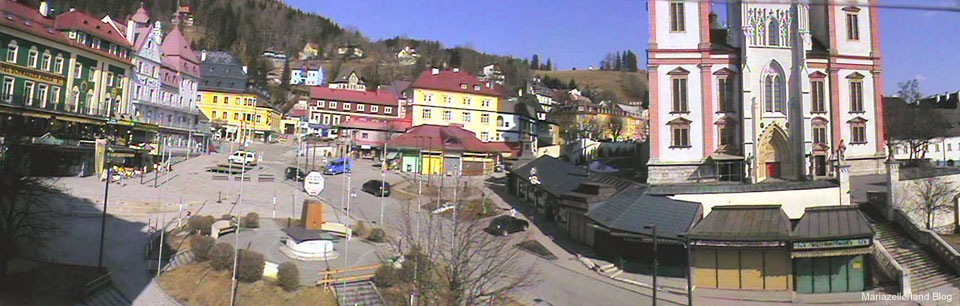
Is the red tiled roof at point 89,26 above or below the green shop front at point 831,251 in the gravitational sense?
above

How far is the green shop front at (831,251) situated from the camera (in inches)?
773

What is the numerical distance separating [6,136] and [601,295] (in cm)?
2420

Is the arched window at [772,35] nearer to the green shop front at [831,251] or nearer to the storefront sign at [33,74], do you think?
the green shop front at [831,251]

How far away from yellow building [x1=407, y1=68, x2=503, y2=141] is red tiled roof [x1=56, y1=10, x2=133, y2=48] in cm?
2936

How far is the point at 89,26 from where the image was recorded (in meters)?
40.0

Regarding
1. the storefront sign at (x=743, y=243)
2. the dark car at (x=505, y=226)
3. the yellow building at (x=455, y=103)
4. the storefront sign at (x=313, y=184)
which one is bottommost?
the dark car at (x=505, y=226)

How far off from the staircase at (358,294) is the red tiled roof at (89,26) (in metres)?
34.8

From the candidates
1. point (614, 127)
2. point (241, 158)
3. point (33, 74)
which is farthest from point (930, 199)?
point (614, 127)

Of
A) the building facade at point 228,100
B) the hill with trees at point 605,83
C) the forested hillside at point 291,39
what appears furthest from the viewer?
the hill with trees at point 605,83

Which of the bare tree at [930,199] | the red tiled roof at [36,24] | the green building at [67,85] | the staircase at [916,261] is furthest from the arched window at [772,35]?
the red tiled roof at [36,24]

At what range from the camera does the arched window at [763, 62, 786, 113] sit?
34406 millimetres

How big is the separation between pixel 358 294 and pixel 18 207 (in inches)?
546

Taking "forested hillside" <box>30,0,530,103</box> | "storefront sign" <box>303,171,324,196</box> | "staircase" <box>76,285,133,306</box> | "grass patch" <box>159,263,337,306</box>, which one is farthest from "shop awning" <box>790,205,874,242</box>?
"forested hillside" <box>30,0,530,103</box>

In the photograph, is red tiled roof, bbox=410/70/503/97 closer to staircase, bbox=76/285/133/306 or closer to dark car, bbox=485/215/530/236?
dark car, bbox=485/215/530/236
